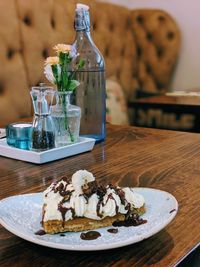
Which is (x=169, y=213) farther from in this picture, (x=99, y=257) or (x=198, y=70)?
(x=198, y=70)

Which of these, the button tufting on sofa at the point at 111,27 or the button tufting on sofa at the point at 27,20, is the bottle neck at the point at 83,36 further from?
the button tufting on sofa at the point at 111,27

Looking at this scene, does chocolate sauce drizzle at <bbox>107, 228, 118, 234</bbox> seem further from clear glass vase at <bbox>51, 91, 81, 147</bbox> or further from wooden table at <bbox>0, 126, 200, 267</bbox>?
clear glass vase at <bbox>51, 91, 81, 147</bbox>

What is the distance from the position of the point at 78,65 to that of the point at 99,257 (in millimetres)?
729

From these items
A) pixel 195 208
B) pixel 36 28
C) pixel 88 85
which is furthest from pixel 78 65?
pixel 36 28

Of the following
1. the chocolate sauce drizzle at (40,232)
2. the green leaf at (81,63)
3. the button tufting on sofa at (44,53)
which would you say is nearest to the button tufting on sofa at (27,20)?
the button tufting on sofa at (44,53)

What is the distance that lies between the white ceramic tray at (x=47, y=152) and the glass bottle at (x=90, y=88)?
11cm

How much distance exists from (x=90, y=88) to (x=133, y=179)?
44 cm

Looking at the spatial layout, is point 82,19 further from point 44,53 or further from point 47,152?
point 44,53

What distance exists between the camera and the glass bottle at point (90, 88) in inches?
47.5

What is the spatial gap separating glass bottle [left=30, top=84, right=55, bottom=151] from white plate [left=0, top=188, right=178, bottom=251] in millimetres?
375

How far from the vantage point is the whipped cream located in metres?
0.56

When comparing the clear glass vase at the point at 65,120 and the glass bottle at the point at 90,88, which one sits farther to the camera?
the glass bottle at the point at 90,88

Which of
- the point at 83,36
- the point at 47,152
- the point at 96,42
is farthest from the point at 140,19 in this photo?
the point at 47,152

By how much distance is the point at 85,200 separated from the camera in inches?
22.4
